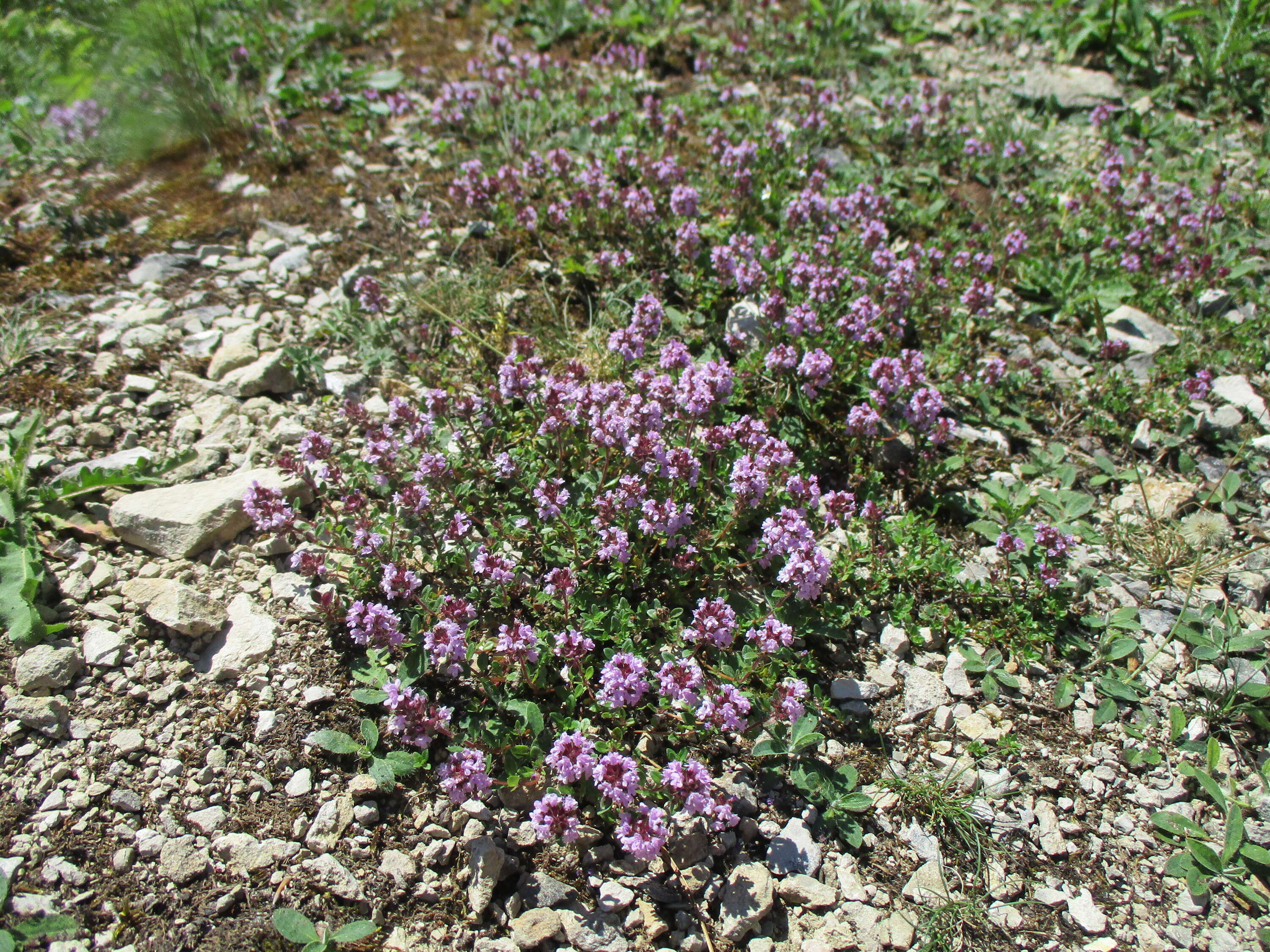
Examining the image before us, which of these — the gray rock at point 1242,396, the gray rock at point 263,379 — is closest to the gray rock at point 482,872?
the gray rock at point 263,379

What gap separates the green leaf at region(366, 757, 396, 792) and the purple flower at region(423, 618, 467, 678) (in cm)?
46

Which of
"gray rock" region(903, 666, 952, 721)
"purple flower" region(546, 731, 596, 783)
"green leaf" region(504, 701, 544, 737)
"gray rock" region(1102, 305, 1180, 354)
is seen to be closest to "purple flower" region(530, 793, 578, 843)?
"purple flower" region(546, 731, 596, 783)

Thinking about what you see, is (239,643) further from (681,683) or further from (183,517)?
(681,683)

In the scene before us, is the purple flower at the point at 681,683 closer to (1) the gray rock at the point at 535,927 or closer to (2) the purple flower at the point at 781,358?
(1) the gray rock at the point at 535,927

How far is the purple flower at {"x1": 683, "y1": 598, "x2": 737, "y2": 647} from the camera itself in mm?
3723

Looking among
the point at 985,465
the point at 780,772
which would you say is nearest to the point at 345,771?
the point at 780,772

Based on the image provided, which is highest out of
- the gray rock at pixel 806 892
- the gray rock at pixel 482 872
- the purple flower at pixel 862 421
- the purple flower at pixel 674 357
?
the purple flower at pixel 674 357

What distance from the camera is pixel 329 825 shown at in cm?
328

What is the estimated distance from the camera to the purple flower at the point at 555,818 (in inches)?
123

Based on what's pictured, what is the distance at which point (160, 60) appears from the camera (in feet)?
24.3

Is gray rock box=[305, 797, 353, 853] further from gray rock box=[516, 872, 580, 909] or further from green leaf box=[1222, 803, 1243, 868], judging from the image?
green leaf box=[1222, 803, 1243, 868]

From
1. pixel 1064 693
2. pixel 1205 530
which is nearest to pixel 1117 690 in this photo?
pixel 1064 693

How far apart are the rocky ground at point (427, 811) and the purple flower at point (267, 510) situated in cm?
24

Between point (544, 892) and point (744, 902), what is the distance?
31.9 inches
